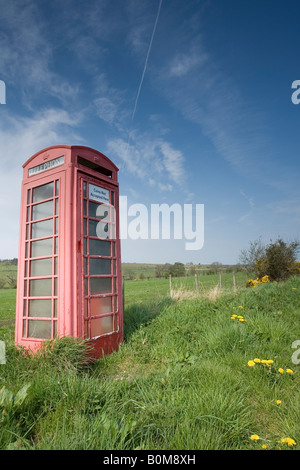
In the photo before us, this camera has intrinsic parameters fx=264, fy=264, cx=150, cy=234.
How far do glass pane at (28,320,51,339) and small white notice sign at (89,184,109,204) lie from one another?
2.36 metres

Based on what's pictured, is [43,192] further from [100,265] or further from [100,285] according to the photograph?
[100,285]

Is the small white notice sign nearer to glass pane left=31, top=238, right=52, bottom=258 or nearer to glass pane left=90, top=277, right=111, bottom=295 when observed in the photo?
glass pane left=31, top=238, right=52, bottom=258

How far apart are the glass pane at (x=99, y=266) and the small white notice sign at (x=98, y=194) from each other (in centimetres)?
116

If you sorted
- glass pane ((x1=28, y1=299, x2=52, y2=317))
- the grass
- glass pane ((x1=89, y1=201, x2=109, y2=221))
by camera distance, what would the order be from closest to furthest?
the grass < glass pane ((x1=28, y1=299, x2=52, y2=317)) < glass pane ((x1=89, y1=201, x2=109, y2=221))

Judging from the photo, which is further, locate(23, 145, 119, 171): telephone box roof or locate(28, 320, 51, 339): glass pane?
locate(23, 145, 119, 171): telephone box roof

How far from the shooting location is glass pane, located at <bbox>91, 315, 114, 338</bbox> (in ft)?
15.0

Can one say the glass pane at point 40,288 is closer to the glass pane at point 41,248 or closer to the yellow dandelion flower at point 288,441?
the glass pane at point 41,248

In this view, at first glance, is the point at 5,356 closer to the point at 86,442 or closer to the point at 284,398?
the point at 86,442

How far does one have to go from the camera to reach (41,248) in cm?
480

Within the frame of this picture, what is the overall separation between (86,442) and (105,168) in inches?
176

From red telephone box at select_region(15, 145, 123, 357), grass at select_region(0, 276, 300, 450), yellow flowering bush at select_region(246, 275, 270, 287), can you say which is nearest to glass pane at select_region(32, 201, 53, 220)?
red telephone box at select_region(15, 145, 123, 357)

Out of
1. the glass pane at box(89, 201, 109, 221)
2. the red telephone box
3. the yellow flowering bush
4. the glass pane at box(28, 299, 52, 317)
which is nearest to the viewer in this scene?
the red telephone box
